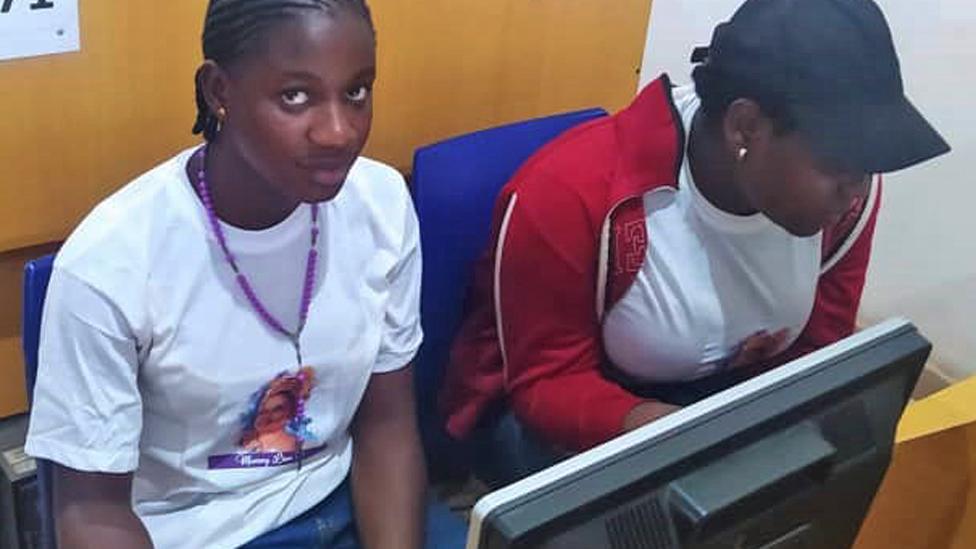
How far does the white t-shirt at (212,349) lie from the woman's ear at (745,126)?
35 centimetres

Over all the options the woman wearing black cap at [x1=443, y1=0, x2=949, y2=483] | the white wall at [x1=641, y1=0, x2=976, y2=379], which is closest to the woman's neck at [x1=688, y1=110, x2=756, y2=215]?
the woman wearing black cap at [x1=443, y1=0, x2=949, y2=483]

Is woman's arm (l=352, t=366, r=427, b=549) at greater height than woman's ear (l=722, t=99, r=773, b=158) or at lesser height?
lesser

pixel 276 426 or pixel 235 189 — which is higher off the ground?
pixel 235 189

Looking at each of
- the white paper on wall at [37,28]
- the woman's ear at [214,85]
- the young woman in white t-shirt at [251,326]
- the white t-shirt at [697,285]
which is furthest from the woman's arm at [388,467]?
the white paper on wall at [37,28]

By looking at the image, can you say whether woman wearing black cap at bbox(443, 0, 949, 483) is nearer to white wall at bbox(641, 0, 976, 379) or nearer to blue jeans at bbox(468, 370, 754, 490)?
blue jeans at bbox(468, 370, 754, 490)

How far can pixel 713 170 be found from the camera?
144 cm

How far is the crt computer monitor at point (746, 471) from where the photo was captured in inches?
28.7

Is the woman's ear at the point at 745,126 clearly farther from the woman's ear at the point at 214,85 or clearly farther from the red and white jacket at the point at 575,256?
the woman's ear at the point at 214,85

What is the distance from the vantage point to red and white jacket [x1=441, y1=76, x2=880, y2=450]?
1.42 metres

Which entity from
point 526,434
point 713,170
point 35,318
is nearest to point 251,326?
point 35,318

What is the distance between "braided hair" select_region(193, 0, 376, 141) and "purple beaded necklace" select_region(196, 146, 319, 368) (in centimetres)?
12

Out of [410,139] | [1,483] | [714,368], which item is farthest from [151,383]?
[714,368]

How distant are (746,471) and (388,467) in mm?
700

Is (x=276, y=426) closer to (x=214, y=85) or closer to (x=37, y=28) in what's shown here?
(x=214, y=85)
